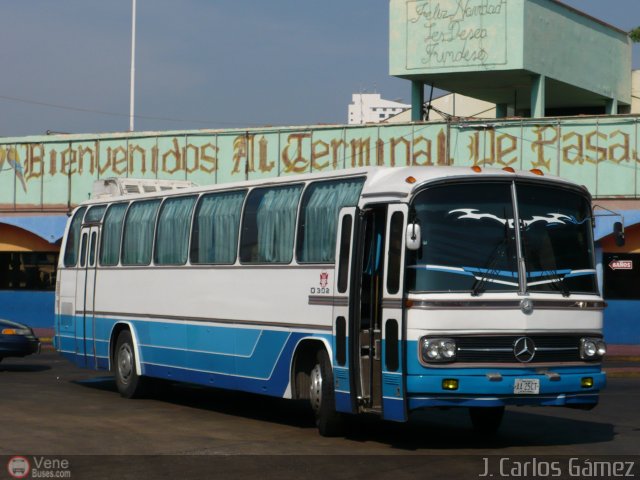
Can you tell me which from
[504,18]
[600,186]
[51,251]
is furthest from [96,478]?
[51,251]

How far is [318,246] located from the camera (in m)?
13.7

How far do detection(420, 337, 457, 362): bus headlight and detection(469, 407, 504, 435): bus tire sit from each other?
216 cm

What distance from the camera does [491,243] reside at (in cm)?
1212

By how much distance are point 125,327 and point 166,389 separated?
1.43m

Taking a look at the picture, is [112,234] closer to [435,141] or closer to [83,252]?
[83,252]

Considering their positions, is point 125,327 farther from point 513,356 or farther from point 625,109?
point 625,109

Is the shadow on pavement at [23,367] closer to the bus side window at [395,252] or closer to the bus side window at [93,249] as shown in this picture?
the bus side window at [93,249]

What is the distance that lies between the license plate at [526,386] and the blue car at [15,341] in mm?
13269

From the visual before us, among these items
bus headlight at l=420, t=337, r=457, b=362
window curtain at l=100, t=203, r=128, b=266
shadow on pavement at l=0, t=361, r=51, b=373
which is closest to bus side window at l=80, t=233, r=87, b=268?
window curtain at l=100, t=203, r=128, b=266

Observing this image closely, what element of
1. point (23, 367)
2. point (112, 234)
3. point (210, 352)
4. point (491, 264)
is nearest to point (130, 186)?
point (112, 234)

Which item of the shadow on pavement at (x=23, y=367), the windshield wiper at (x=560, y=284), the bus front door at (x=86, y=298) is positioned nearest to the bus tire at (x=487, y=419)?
the windshield wiper at (x=560, y=284)

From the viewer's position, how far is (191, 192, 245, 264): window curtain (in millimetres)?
15570

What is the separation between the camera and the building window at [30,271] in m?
39.9

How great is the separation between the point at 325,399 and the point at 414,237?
2.40 m
